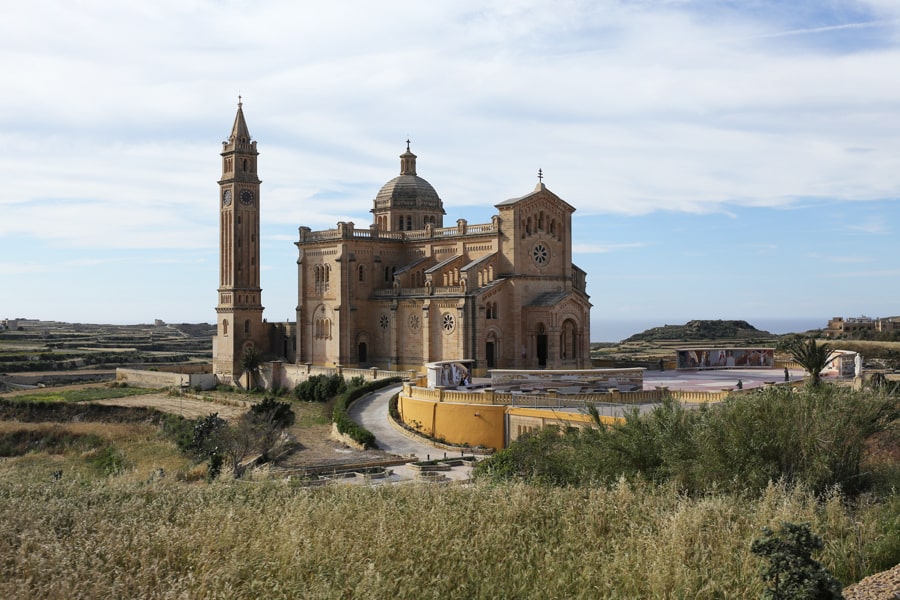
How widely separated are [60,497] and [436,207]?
5019 centimetres

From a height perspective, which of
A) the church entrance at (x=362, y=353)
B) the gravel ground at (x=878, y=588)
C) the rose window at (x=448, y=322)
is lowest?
the gravel ground at (x=878, y=588)

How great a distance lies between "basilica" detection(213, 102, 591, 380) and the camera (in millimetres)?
49125

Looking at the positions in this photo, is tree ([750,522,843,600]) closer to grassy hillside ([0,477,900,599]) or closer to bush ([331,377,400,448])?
grassy hillside ([0,477,900,599])

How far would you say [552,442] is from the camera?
22859 millimetres

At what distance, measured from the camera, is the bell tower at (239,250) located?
59.4 meters

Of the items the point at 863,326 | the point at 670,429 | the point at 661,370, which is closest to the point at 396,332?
the point at 661,370

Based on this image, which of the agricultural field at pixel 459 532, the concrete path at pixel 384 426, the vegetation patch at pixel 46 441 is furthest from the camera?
the vegetation patch at pixel 46 441

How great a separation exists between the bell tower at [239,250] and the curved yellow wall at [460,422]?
1029 inches

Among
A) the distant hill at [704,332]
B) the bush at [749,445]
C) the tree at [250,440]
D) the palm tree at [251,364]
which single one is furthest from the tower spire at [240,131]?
the distant hill at [704,332]

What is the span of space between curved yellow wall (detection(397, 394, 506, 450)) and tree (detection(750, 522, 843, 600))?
73.4ft

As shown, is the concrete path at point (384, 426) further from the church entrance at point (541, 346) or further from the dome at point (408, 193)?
the dome at point (408, 193)

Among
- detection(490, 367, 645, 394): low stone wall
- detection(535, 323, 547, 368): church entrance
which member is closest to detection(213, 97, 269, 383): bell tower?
detection(535, 323, 547, 368): church entrance

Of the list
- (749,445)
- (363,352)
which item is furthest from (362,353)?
(749,445)

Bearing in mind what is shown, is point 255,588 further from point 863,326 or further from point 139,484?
point 863,326
